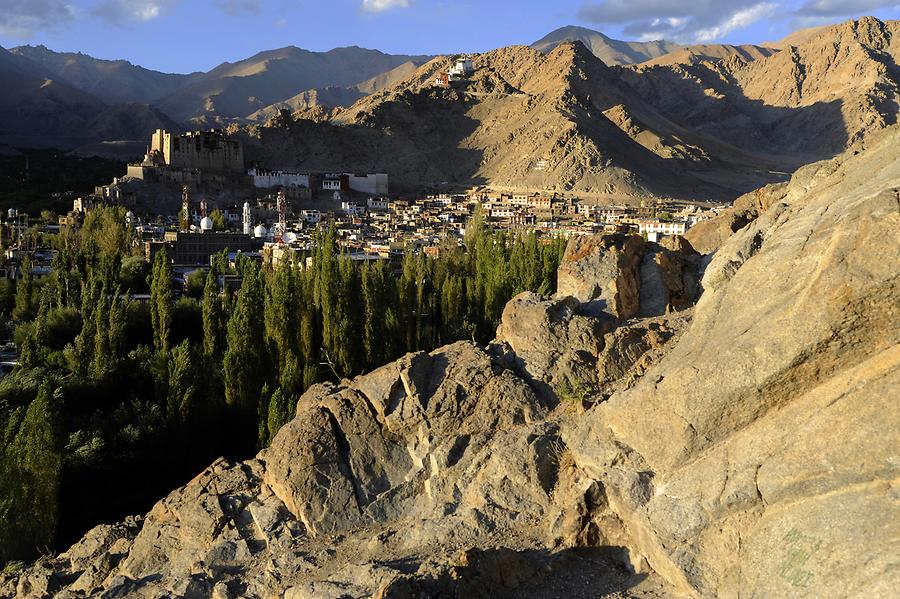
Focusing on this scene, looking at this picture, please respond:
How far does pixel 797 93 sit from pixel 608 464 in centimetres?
14880

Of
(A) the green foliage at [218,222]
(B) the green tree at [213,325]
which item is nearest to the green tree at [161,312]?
(B) the green tree at [213,325]

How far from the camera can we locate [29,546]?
36.5ft

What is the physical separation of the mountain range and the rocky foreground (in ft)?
221

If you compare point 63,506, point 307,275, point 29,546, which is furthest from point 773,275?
point 307,275

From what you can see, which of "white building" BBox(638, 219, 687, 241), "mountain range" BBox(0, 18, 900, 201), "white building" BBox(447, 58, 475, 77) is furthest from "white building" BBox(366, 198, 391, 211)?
"white building" BBox(447, 58, 475, 77)

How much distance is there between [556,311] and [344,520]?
3.37 metres

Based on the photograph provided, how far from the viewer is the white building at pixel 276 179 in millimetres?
67875

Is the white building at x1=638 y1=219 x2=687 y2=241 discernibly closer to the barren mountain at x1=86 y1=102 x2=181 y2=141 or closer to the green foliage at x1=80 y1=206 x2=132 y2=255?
the green foliage at x1=80 y1=206 x2=132 y2=255

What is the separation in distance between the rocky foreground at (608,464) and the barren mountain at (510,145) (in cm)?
6694

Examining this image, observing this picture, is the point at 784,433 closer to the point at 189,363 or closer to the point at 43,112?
the point at 189,363

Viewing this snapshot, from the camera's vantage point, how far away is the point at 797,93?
14125cm

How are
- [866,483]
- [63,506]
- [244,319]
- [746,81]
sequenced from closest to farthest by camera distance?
1. [866,483]
2. [63,506]
3. [244,319]
4. [746,81]

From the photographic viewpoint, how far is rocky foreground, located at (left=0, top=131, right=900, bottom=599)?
529cm

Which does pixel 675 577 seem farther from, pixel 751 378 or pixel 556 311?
pixel 556 311
